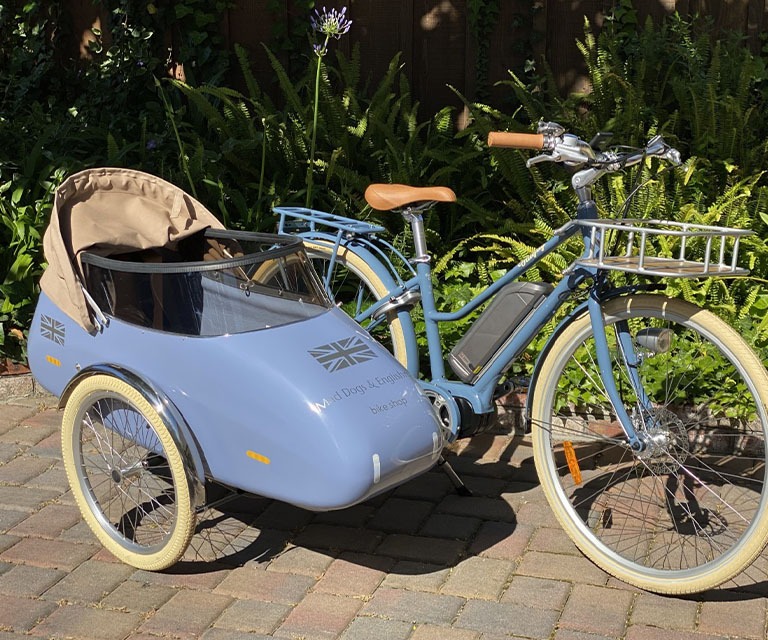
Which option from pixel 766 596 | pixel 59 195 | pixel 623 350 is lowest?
pixel 766 596

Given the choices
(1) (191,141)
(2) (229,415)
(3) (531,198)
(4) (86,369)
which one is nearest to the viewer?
(2) (229,415)

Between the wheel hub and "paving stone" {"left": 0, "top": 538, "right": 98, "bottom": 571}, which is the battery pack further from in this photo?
"paving stone" {"left": 0, "top": 538, "right": 98, "bottom": 571}

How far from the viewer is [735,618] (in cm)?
313

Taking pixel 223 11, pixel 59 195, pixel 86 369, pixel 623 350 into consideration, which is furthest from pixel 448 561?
pixel 223 11

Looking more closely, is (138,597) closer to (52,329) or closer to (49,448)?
(52,329)

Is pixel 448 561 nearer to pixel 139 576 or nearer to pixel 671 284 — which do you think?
pixel 139 576

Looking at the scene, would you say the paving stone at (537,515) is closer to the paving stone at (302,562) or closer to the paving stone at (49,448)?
the paving stone at (302,562)

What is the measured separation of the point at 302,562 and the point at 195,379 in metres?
0.75

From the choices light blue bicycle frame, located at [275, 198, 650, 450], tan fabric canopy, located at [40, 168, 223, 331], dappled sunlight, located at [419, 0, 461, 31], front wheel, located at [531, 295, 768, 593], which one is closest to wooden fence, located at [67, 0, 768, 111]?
dappled sunlight, located at [419, 0, 461, 31]

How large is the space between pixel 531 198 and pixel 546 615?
281 centimetres

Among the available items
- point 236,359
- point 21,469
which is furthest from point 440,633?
point 21,469

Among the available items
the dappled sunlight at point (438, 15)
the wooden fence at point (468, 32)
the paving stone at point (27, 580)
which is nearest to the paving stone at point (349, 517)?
the paving stone at point (27, 580)

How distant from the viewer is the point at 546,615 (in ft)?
10.4

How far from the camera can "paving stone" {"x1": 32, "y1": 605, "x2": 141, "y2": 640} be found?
3.07 m
